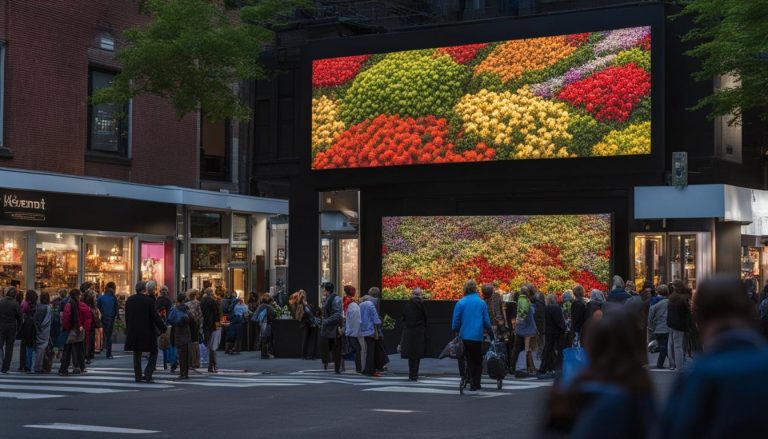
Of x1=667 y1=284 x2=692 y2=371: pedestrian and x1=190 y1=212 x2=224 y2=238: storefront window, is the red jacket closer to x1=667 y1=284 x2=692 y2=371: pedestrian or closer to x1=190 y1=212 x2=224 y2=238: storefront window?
x1=667 y1=284 x2=692 y2=371: pedestrian

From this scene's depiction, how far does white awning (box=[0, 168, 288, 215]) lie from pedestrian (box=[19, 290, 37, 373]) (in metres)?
8.60

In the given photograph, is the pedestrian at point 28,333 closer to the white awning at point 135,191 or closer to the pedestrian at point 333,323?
the pedestrian at point 333,323

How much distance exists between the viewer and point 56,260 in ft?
119

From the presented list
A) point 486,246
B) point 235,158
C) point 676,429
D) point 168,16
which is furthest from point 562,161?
point 676,429

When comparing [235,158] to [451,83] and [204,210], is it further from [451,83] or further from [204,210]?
[451,83]

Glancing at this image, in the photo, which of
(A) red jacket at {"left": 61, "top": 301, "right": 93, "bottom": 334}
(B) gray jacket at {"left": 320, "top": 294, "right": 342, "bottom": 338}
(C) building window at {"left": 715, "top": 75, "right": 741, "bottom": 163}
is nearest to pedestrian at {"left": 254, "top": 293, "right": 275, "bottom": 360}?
(B) gray jacket at {"left": 320, "top": 294, "right": 342, "bottom": 338}

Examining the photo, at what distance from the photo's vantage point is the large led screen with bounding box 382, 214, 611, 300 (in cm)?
3012

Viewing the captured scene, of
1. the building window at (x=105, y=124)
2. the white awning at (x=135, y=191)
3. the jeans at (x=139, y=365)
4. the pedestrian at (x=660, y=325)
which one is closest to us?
the jeans at (x=139, y=365)

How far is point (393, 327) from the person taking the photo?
30.7m

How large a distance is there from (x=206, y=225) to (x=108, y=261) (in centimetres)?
573

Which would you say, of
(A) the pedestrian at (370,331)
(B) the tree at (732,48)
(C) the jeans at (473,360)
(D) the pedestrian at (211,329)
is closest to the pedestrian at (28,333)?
(D) the pedestrian at (211,329)

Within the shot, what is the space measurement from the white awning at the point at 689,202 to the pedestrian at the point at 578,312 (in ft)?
23.4

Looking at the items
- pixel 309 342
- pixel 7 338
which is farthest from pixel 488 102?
pixel 7 338

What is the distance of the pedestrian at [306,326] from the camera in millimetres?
28953
